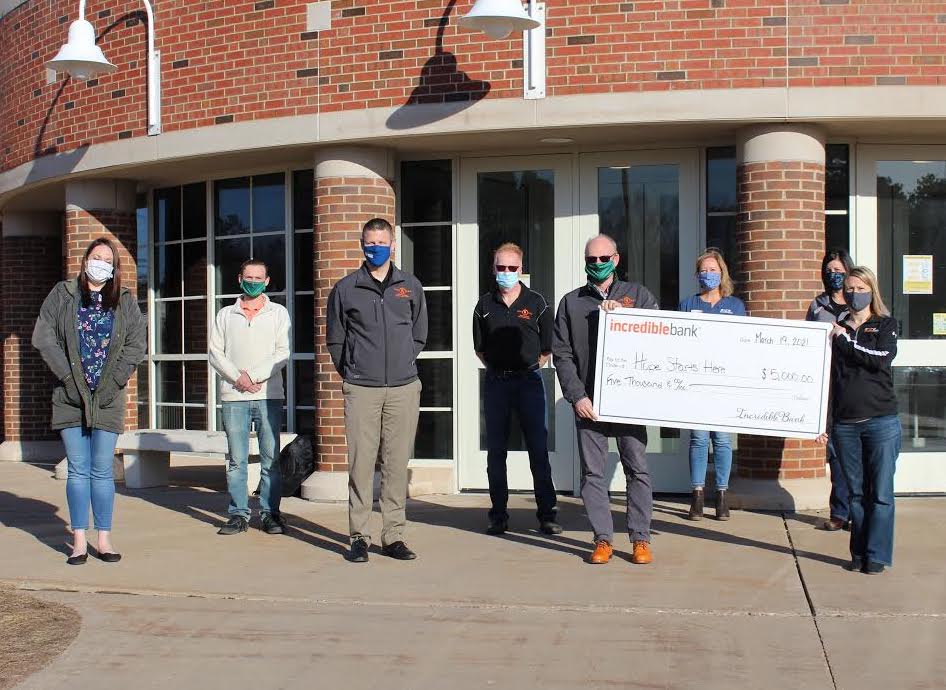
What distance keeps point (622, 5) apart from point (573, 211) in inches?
70.5

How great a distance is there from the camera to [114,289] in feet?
23.8

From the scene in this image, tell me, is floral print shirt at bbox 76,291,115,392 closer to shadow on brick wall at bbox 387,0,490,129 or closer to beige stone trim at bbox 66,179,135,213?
shadow on brick wall at bbox 387,0,490,129

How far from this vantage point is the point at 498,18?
8.38 m

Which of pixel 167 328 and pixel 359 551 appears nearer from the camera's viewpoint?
pixel 359 551

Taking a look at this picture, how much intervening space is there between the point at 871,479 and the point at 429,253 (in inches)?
190

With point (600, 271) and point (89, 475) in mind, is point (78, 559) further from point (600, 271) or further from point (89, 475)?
point (600, 271)

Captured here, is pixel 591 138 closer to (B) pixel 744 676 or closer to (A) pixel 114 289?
(A) pixel 114 289

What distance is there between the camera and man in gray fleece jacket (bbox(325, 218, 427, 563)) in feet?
23.9

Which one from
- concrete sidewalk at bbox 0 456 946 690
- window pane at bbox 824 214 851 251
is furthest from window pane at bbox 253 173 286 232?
window pane at bbox 824 214 851 251

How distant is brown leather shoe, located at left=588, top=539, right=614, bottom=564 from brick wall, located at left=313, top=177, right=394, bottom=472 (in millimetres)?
3350

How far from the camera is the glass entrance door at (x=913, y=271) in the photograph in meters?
9.62

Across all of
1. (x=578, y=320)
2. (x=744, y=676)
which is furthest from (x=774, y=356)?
(x=744, y=676)

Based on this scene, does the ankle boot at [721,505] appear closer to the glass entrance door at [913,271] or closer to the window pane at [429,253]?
the glass entrance door at [913,271]

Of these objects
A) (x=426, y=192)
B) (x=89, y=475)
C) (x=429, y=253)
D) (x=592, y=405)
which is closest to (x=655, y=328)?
(x=592, y=405)
